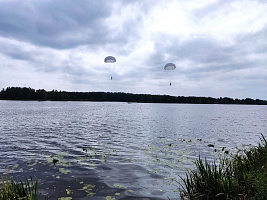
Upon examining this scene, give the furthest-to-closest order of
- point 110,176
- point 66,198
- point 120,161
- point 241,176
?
point 120,161
point 110,176
point 66,198
point 241,176

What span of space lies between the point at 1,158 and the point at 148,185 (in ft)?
44.7

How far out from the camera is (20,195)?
668 cm

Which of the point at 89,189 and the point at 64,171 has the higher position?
the point at 89,189

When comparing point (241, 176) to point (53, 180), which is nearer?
point (241, 176)

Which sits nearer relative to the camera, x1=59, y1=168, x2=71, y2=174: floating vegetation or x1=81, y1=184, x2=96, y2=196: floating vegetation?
x1=81, y1=184, x2=96, y2=196: floating vegetation

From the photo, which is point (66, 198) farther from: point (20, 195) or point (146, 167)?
point (146, 167)

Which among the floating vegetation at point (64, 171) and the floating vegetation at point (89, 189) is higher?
the floating vegetation at point (89, 189)

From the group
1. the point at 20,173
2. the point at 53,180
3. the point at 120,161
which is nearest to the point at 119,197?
the point at 53,180

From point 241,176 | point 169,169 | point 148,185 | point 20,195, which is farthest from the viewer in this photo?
point 169,169

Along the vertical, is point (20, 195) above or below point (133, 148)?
above

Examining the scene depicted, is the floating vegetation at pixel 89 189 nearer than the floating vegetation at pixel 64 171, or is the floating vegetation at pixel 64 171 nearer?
the floating vegetation at pixel 89 189

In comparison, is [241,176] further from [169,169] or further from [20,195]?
Answer: [20,195]

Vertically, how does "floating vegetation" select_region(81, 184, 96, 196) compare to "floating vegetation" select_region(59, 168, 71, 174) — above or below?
above

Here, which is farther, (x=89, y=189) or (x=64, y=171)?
(x=64, y=171)
